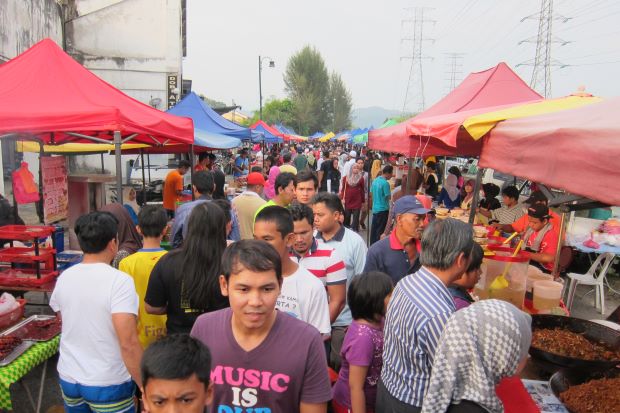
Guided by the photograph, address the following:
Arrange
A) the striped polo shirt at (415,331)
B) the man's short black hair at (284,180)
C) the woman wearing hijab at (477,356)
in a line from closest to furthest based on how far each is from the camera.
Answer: the woman wearing hijab at (477,356)
the striped polo shirt at (415,331)
the man's short black hair at (284,180)

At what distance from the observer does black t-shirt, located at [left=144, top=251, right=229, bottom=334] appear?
267cm

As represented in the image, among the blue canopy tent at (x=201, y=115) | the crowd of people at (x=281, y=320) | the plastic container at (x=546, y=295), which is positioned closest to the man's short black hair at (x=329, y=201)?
the crowd of people at (x=281, y=320)

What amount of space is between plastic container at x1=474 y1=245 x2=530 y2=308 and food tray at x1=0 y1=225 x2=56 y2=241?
4.23m

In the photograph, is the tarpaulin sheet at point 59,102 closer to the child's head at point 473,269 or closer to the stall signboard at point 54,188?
the stall signboard at point 54,188

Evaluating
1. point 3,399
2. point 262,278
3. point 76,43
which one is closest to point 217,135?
point 3,399

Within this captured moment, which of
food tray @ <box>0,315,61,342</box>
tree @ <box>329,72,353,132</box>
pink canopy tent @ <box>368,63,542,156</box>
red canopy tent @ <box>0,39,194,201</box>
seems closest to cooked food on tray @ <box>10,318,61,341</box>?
food tray @ <box>0,315,61,342</box>

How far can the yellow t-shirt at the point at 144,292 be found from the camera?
123 inches

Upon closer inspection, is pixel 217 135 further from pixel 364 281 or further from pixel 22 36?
pixel 364 281

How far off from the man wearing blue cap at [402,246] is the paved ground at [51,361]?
298 cm

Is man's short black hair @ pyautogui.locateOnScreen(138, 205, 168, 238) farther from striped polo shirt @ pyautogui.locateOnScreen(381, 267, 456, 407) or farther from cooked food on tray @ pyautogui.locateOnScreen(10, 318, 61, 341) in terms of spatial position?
striped polo shirt @ pyautogui.locateOnScreen(381, 267, 456, 407)

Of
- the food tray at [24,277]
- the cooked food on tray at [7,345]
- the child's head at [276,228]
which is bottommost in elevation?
the cooked food on tray at [7,345]

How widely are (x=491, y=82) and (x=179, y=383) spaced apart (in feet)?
24.1

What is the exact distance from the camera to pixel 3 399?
299 cm

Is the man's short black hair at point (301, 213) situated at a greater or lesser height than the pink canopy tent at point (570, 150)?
lesser
